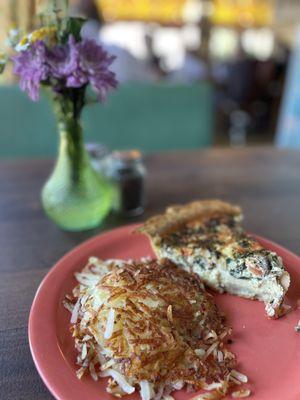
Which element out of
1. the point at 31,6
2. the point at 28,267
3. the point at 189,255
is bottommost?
the point at 28,267

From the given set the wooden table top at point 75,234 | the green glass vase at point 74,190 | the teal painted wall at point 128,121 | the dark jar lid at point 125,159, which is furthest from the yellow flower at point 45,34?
the teal painted wall at point 128,121

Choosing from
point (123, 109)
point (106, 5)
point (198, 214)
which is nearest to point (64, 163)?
point (198, 214)

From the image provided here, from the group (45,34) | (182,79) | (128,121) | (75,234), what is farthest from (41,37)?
(182,79)

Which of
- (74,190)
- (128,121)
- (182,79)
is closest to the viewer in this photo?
(74,190)

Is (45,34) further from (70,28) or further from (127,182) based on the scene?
(127,182)

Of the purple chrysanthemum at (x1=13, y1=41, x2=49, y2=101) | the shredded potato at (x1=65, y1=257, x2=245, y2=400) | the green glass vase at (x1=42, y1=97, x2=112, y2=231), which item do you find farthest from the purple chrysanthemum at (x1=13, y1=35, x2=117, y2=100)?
the shredded potato at (x1=65, y1=257, x2=245, y2=400)

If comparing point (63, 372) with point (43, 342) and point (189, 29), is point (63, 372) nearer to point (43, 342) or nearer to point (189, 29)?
point (43, 342)

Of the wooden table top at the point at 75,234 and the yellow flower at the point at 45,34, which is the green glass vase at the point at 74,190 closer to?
the wooden table top at the point at 75,234

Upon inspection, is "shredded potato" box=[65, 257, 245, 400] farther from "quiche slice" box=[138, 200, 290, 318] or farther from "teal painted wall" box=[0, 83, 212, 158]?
"teal painted wall" box=[0, 83, 212, 158]
